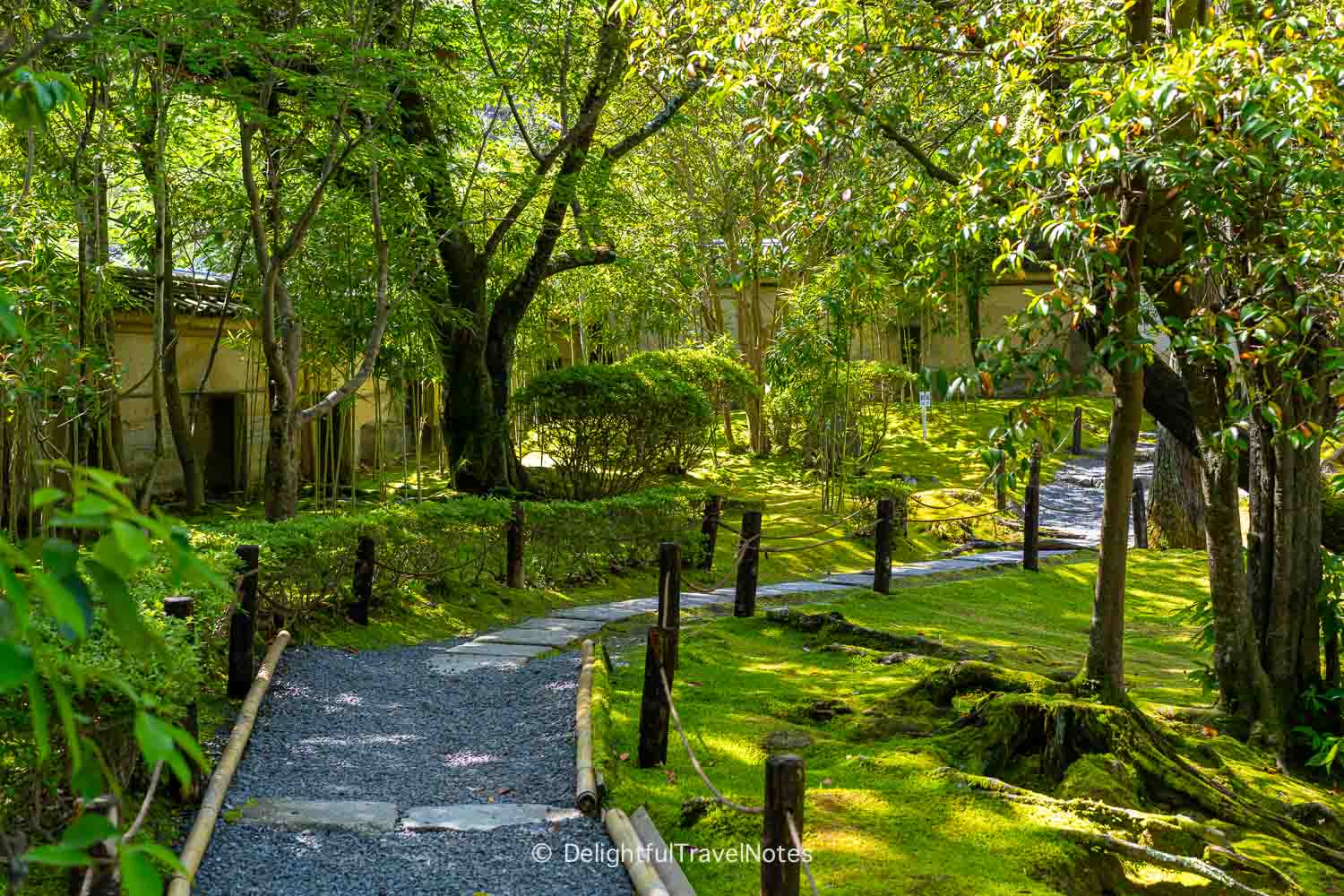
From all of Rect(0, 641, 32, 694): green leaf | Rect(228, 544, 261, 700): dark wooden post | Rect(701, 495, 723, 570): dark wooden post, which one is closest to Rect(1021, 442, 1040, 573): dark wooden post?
Rect(701, 495, 723, 570): dark wooden post

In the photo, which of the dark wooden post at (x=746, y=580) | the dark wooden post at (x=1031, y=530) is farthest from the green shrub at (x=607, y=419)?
the dark wooden post at (x=746, y=580)

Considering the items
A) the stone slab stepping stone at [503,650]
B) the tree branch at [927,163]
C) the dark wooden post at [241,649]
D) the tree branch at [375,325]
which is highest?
the tree branch at [927,163]

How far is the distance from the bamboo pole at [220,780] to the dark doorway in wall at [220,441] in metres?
8.79

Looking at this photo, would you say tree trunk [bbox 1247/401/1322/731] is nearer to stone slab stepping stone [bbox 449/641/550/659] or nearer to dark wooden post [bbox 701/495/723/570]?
stone slab stepping stone [bbox 449/641/550/659]

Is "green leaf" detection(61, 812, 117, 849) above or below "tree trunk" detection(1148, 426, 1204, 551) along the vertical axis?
above

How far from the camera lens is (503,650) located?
8.11 meters

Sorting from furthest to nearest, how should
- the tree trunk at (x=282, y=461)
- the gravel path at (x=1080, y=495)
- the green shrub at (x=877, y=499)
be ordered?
the gravel path at (x=1080, y=495)
the green shrub at (x=877, y=499)
the tree trunk at (x=282, y=461)

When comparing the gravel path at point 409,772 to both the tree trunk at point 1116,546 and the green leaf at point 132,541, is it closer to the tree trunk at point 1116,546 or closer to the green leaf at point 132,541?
the tree trunk at point 1116,546

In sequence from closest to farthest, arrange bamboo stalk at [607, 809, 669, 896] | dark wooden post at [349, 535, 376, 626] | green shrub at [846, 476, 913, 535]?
bamboo stalk at [607, 809, 669, 896] → dark wooden post at [349, 535, 376, 626] → green shrub at [846, 476, 913, 535]

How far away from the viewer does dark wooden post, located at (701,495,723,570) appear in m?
11.6

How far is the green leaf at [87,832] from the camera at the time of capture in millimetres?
1295

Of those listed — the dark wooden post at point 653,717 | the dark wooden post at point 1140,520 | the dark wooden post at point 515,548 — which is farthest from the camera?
the dark wooden post at point 1140,520

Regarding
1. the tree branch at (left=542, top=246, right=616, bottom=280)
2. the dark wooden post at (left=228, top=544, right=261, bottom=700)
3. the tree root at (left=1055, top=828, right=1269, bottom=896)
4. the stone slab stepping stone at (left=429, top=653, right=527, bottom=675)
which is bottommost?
the stone slab stepping stone at (left=429, top=653, right=527, bottom=675)

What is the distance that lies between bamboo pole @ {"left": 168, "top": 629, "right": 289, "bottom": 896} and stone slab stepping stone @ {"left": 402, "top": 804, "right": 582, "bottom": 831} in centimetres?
73
